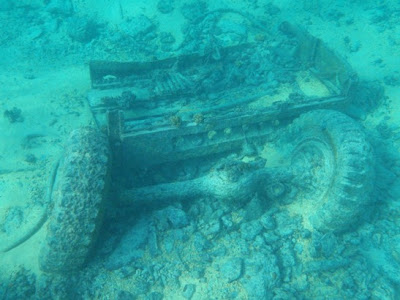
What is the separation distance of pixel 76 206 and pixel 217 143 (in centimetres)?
299

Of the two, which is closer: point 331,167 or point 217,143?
point 331,167

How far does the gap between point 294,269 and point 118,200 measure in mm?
3092

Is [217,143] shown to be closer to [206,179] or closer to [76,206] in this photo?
[206,179]

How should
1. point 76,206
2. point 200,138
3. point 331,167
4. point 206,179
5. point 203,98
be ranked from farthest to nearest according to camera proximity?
1. point 203,98
2. point 200,138
3. point 206,179
4. point 331,167
5. point 76,206

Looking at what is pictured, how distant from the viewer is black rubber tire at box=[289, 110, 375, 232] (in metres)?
4.20

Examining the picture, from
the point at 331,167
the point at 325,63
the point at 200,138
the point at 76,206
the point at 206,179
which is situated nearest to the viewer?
the point at 76,206

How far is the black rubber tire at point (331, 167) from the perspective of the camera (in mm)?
4203

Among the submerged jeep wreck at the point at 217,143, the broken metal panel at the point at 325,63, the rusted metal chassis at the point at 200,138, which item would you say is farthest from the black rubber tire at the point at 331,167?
the broken metal panel at the point at 325,63

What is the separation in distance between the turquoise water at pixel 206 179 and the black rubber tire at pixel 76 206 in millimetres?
17

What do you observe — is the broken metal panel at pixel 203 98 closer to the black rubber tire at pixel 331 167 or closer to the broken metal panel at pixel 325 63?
the broken metal panel at pixel 325 63

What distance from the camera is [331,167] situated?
15.6ft

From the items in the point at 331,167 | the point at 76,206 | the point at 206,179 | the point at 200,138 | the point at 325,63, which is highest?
the point at 76,206

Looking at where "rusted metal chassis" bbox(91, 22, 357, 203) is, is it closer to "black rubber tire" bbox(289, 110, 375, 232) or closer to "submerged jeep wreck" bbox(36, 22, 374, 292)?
"submerged jeep wreck" bbox(36, 22, 374, 292)

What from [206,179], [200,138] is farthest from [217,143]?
[206,179]
